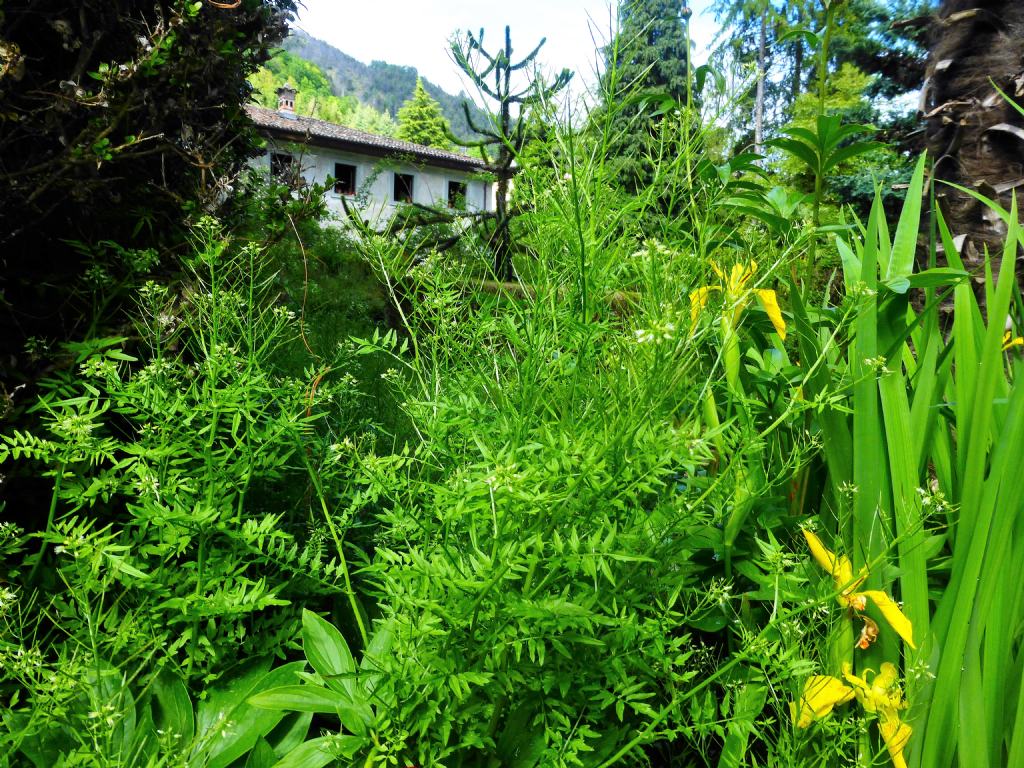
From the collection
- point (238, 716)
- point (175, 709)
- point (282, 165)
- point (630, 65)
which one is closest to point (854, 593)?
point (630, 65)

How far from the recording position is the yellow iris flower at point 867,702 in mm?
1203

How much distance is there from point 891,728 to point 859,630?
0.24m

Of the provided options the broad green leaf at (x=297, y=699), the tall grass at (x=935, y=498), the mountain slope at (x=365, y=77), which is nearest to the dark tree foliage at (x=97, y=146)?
the broad green leaf at (x=297, y=699)

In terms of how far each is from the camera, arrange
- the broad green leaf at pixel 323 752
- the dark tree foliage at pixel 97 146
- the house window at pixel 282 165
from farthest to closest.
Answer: the house window at pixel 282 165 → the dark tree foliage at pixel 97 146 → the broad green leaf at pixel 323 752

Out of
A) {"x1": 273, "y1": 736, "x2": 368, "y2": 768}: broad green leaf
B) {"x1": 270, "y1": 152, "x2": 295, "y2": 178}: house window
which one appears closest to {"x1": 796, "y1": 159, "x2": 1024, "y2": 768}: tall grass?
{"x1": 273, "y1": 736, "x2": 368, "y2": 768}: broad green leaf

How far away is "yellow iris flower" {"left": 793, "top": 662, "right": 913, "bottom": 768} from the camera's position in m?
1.20

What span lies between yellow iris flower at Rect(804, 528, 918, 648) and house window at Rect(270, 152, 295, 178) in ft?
6.92

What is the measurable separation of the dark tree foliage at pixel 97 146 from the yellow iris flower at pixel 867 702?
1.84m

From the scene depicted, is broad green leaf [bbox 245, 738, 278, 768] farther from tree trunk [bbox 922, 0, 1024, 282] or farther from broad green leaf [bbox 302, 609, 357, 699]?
tree trunk [bbox 922, 0, 1024, 282]

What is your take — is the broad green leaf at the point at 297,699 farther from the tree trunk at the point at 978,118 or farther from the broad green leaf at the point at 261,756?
the tree trunk at the point at 978,118

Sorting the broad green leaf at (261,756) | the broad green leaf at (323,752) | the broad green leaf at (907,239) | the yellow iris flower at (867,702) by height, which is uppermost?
the broad green leaf at (907,239)

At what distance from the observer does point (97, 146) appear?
160cm

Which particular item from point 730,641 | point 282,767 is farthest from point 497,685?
point 730,641

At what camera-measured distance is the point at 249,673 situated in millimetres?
1533
